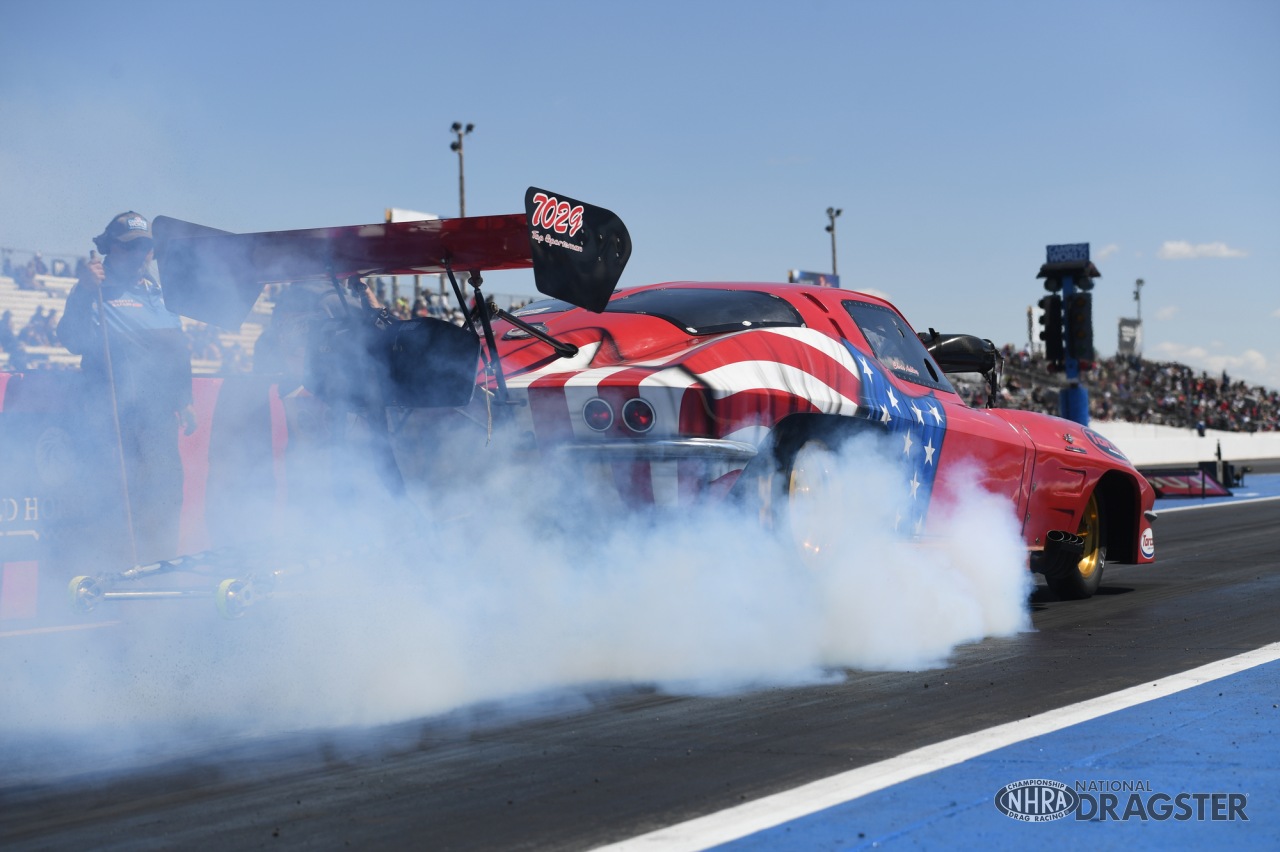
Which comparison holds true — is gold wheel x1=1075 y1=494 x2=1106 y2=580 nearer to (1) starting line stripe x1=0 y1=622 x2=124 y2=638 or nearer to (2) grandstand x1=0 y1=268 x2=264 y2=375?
(2) grandstand x1=0 y1=268 x2=264 y2=375

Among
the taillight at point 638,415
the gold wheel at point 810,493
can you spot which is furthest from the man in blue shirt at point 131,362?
the gold wheel at point 810,493

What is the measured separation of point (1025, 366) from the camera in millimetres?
54625

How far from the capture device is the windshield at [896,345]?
6.66m

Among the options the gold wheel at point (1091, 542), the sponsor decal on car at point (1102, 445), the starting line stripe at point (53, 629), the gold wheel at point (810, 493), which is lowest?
the starting line stripe at point (53, 629)

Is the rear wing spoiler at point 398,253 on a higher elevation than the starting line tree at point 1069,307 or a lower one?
lower

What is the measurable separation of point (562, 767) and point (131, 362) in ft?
10.3

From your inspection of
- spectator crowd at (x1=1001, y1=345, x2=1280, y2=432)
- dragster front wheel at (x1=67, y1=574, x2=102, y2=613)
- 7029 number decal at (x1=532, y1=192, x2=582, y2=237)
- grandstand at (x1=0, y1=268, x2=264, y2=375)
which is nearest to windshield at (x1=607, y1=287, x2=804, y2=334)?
7029 number decal at (x1=532, y1=192, x2=582, y2=237)

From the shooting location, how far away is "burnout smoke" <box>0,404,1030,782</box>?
15.9 ft

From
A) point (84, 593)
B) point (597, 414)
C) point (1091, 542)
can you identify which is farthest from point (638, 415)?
point (1091, 542)

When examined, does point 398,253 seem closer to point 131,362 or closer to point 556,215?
point 556,215

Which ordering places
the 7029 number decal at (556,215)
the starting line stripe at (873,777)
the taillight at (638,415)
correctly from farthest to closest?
the taillight at (638,415)
the 7029 number decal at (556,215)
the starting line stripe at (873,777)

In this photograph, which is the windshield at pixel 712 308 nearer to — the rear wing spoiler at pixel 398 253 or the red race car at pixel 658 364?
the red race car at pixel 658 364

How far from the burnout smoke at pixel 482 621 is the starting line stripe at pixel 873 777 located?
3.61 ft

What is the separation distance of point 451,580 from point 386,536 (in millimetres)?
295
